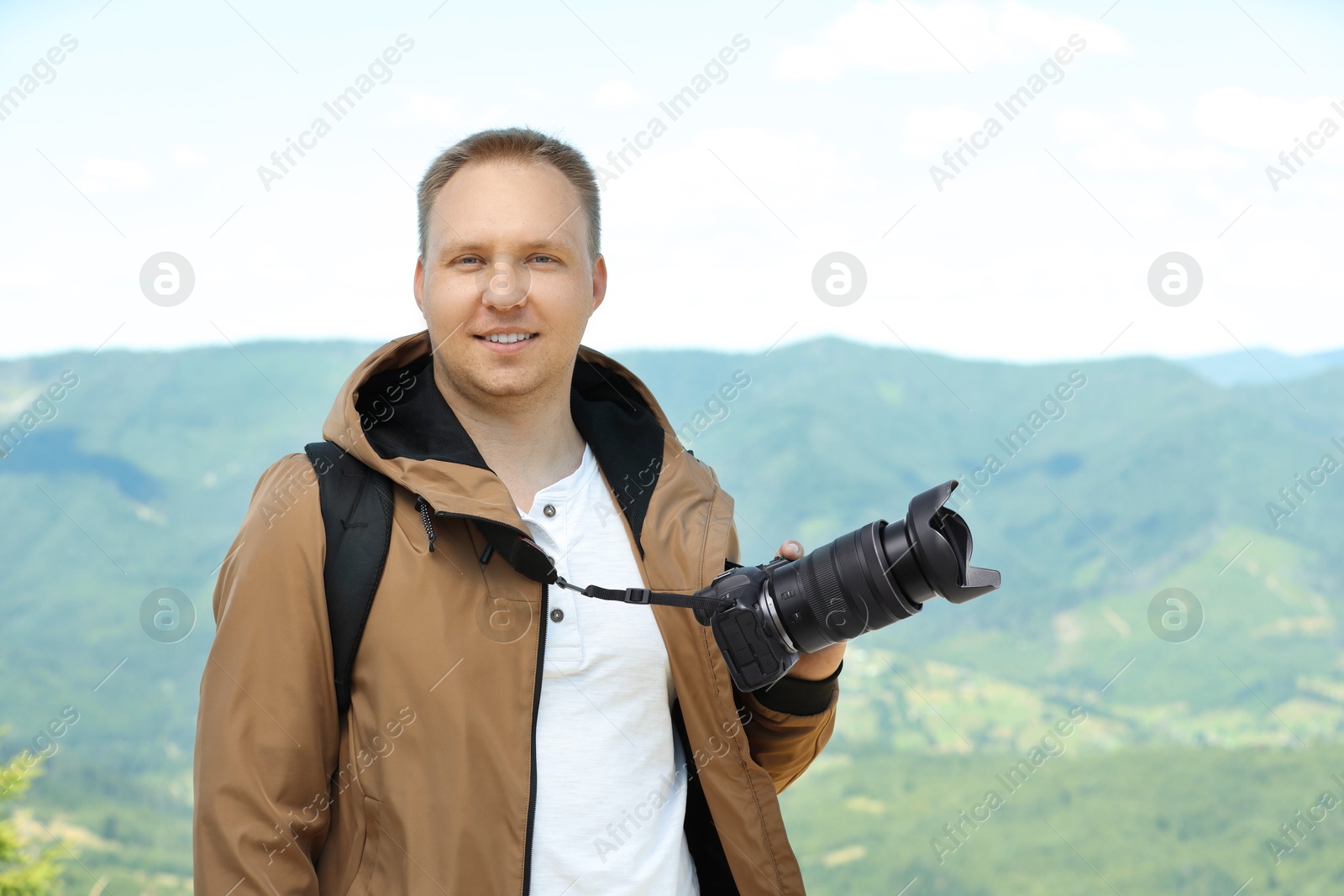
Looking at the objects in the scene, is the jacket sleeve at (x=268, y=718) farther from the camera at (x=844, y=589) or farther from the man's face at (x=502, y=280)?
the camera at (x=844, y=589)

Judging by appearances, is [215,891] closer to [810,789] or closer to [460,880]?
[460,880]

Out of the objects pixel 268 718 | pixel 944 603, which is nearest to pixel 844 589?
pixel 268 718

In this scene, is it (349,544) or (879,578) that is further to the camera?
(879,578)

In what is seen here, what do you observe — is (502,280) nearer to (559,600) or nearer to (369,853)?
(559,600)

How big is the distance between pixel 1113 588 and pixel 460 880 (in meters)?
20.4

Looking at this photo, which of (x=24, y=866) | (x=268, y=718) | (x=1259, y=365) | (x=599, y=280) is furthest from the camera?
(x=1259, y=365)

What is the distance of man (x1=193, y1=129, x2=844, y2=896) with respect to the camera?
1196mm

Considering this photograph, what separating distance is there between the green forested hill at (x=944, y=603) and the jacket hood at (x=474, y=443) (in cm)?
1044

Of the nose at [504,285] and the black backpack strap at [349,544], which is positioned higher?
the nose at [504,285]

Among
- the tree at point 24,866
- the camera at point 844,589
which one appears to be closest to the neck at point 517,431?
the camera at point 844,589

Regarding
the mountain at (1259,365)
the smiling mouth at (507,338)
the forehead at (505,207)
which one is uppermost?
the mountain at (1259,365)

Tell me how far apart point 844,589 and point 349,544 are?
0.66m

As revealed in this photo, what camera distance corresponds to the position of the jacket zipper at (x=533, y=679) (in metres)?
1.27

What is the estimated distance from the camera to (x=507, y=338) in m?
1.46
